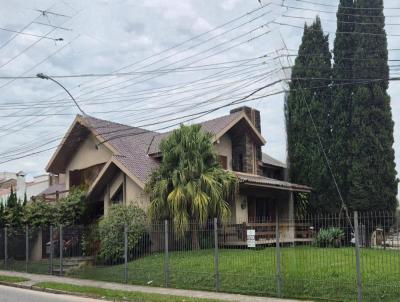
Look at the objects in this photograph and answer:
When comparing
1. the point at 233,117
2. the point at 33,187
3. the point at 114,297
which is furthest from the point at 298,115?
the point at 33,187

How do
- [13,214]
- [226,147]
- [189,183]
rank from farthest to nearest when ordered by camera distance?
1. [226,147]
2. [13,214]
3. [189,183]

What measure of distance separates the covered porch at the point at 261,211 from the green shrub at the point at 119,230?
11.3ft

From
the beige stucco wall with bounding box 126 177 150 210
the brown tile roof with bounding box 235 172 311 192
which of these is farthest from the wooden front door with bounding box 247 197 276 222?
the beige stucco wall with bounding box 126 177 150 210

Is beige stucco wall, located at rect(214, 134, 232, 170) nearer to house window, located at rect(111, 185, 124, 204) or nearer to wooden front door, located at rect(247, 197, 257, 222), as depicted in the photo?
wooden front door, located at rect(247, 197, 257, 222)

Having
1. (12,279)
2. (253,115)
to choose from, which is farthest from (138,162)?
(253,115)

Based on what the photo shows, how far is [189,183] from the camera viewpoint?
73.4 ft

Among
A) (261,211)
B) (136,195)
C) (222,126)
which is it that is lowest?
(261,211)

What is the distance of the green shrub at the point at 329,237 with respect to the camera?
13966 millimetres

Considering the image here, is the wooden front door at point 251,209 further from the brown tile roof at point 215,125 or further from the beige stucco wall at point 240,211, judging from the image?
the brown tile roof at point 215,125

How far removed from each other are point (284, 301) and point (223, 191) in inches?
391

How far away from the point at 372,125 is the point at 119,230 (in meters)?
14.5

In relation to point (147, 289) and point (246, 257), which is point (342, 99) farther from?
point (147, 289)

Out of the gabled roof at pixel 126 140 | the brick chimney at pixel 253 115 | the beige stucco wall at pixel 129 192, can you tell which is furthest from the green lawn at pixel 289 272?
the brick chimney at pixel 253 115

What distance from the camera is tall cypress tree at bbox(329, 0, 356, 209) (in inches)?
1160
